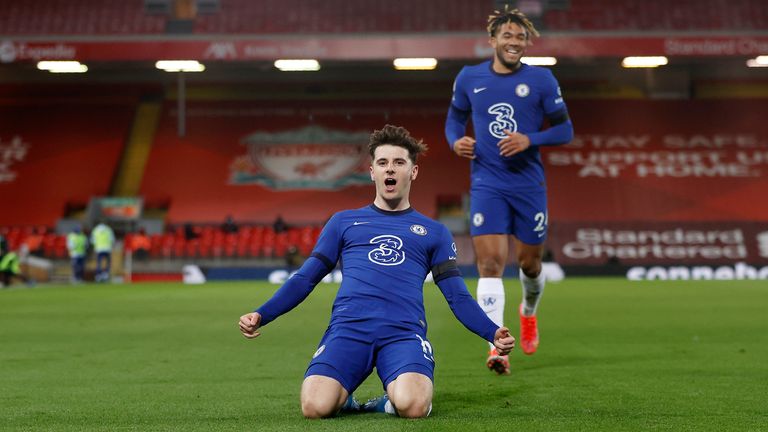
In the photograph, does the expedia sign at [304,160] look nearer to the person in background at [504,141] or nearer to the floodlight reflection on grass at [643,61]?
the floodlight reflection on grass at [643,61]

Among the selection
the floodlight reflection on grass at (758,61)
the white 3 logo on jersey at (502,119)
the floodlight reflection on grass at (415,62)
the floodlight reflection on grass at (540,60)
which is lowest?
the white 3 logo on jersey at (502,119)

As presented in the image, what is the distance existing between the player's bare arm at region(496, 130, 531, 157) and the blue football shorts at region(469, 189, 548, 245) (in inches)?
14.4

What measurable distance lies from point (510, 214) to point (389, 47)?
805 inches

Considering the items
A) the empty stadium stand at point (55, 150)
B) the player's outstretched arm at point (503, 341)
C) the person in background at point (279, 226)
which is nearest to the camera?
the player's outstretched arm at point (503, 341)

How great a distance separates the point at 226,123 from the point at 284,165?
2499 mm

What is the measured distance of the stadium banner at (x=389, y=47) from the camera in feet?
87.8

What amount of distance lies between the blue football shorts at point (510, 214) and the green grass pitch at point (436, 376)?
100 centimetres

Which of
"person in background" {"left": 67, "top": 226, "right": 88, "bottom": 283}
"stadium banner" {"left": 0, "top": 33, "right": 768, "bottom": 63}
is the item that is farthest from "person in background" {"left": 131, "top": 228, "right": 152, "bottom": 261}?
"stadium banner" {"left": 0, "top": 33, "right": 768, "bottom": 63}

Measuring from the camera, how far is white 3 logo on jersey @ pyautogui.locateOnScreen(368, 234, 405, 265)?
5.10 m

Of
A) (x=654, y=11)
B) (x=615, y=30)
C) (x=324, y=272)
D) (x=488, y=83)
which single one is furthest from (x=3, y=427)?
(x=654, y=11)

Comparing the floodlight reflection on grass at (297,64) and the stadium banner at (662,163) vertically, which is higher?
the floodlight reflection on grass at (297,64)

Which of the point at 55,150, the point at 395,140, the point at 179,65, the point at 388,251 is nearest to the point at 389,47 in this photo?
the point at 179,65

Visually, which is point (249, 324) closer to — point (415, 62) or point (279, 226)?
point (415, 62)

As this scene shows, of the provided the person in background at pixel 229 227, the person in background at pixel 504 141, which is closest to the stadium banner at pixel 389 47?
the person in background at pixel 229 227
